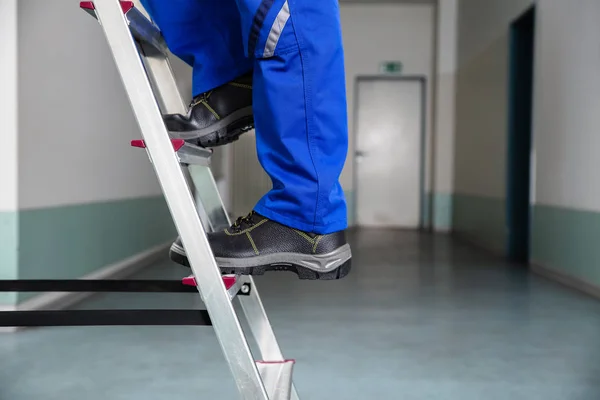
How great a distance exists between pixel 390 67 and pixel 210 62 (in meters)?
7.70

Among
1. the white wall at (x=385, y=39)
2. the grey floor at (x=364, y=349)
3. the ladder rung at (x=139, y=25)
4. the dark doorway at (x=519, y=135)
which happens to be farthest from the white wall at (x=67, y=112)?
the white wall at (x=385, y=39)

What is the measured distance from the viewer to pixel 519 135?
18.0ft

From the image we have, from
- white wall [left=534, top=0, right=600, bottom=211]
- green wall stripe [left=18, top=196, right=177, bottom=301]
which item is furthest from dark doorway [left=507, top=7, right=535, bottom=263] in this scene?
green wall stripe [left=18, top=196, right=177, bottom=301]

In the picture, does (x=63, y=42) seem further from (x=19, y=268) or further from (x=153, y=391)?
(x=153, y=391)

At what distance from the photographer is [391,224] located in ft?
29.4

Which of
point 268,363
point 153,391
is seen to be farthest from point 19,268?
Result: point 268,363

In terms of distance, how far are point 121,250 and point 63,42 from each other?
1405mm

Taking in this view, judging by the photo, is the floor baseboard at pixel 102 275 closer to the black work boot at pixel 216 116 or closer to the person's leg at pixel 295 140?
the black work boot at pixel 216 116

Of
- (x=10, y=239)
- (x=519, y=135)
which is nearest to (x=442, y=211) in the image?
(x=519, y=135)

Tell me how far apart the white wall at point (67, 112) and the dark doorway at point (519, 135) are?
11.1 ft

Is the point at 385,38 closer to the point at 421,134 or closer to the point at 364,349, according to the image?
the point at 421,134

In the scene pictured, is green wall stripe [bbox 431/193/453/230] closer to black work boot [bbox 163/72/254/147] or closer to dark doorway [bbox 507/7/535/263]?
dark doorway [bbox 507/7/535/263]

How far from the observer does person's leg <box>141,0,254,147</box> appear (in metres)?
1.26

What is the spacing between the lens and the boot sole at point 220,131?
1.26 metres
